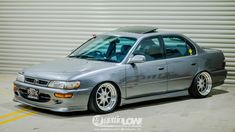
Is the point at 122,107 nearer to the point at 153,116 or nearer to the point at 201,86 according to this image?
the point at 153,116

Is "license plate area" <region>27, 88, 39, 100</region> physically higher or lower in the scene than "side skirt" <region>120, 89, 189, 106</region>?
higher

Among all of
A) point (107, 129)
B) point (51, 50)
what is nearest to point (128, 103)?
point (107, 129)

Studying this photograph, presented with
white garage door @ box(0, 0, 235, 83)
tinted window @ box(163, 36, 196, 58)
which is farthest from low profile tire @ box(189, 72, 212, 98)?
white garage door @ box(0, 0, 235, 83)

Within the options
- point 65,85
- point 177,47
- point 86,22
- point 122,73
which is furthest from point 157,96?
point 86,22

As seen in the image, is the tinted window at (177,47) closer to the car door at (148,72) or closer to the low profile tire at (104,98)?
the car door at (148,72)

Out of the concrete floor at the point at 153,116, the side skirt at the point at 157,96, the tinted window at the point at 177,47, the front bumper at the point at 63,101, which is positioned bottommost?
the concrete floor at the point at 153,116

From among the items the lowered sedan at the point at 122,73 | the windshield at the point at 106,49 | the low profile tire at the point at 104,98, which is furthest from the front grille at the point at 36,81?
the windshield at the point at 106,49

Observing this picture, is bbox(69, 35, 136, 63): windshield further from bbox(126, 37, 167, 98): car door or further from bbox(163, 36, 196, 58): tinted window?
bbox(163, 36, 196, 58): tinted window

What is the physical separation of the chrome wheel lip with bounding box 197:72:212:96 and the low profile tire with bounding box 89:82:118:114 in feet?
7.32

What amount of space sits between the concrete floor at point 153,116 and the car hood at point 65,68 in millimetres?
658

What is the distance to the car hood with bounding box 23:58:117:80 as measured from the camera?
855 centimetres

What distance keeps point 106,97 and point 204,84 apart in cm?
259

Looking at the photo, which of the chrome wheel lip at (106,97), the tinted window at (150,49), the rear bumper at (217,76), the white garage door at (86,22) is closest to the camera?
the chrome wheel lip at (106,97)

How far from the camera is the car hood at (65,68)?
28.0ft
